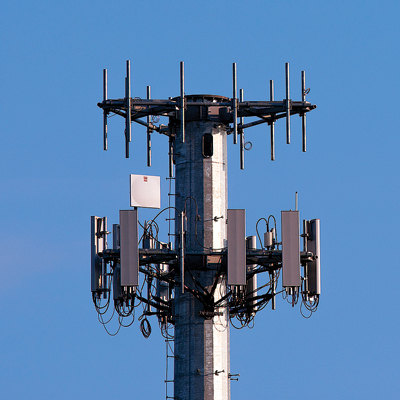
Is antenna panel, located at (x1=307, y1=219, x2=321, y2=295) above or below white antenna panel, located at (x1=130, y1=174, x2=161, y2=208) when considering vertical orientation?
below

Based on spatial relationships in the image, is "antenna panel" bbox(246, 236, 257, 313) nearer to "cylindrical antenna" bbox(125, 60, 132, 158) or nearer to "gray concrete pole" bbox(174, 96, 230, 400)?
"gray concrete pole" bbox(174, 96, 230, 400)

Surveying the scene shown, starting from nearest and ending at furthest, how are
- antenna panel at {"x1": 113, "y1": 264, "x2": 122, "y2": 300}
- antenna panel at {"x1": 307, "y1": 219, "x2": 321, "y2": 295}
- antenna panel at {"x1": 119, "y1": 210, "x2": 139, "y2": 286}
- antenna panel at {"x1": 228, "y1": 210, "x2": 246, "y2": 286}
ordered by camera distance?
antenna panel at {"x1": 119, "y1": 210, "x2": 139, "y2": 286}
antenna panel at {"x1": 228, "y1": 210, "x2": 246, "y2": 286}
antenna panel at {"x1": 113, "y1": 264, "x2": 122, "y2": 300}
antenna panel at {"x1": 307, "y1": 219, "x2": 321, "y2": 295}

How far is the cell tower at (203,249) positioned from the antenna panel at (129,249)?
0.35 meters

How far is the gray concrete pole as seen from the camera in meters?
81.4

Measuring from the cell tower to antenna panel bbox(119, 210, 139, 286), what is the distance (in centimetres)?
35

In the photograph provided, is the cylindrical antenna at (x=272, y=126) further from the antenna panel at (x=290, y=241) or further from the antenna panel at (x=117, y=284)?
the antenna panel at (x=117, y=284)

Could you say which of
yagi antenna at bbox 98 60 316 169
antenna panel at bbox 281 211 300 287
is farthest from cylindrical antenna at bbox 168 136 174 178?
antenna panel at bbox 281 211 300 287

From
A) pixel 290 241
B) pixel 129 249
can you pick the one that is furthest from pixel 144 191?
pixel 290 241

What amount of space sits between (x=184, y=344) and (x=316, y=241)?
7780mm

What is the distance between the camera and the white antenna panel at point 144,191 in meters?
81.2

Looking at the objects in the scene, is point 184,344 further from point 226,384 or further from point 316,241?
point 316,241

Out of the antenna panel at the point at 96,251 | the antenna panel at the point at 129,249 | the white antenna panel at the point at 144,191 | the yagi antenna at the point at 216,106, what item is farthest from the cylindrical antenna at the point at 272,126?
the antenna panel at the point at 96,251

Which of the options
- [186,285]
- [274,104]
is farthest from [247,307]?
[274,104]

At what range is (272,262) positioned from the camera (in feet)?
265
